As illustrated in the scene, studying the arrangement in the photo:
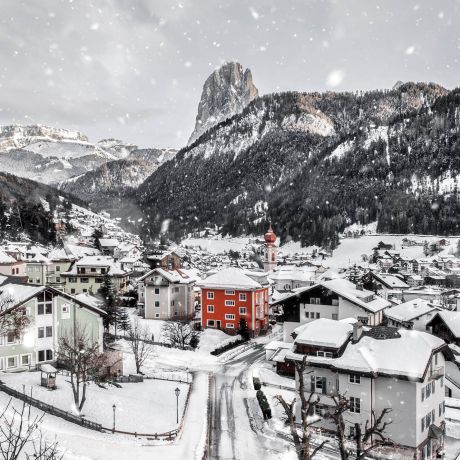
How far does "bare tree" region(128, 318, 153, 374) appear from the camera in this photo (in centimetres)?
3991

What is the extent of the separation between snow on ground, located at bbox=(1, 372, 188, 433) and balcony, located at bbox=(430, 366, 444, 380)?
15619 mm

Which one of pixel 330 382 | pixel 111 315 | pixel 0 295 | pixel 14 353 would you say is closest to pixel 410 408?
pixel 330 382

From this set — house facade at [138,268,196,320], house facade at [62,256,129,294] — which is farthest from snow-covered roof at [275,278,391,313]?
house facade at [62,256,129,294]

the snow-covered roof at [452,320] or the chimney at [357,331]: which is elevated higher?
the chimney at [357,331]

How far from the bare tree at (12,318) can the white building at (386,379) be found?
1929 centimetres

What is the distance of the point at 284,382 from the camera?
38531 millimetres

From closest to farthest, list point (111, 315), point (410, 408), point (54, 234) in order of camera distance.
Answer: point (410, 408) < point (111, 315) < point (54, 234)

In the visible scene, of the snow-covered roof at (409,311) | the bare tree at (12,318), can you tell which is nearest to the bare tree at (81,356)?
the bare tree at (12,318)

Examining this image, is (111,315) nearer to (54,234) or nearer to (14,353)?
(14,353)

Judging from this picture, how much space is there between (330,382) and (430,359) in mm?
6136

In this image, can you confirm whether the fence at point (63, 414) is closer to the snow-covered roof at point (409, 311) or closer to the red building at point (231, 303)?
the red building at point (231, 303)

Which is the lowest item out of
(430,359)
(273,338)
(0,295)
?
(273,338)

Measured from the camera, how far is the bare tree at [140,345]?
39906mm

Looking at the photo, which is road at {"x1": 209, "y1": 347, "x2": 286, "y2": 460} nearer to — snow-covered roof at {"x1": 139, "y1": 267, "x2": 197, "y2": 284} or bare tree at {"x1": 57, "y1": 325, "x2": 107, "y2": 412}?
bare tree at {"x1": 57, "y1": 325, "x2": 107, "y2": 412}
